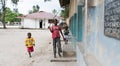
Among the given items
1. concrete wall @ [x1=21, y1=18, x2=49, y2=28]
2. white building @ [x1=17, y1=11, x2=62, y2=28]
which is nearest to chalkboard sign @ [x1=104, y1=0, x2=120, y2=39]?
white building @ [x1=17, y1=11, x2=62, y2=28]

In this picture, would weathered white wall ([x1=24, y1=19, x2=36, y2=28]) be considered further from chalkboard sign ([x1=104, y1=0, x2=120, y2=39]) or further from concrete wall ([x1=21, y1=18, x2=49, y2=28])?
chalkboard sign ([x1=104, y1=0, x2=120, y2=39])

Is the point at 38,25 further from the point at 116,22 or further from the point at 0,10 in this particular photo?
the point at 116,22

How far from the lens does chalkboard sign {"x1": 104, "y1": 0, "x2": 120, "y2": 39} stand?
3.21 metres

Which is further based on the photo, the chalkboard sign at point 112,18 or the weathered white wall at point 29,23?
the weathered white wall at point 29,23

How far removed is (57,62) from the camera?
39.6 feet

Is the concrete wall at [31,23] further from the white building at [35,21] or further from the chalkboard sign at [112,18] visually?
the chalkboard sign at [112,18]

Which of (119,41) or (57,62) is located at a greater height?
(119,41)

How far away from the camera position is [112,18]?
352 centimetres

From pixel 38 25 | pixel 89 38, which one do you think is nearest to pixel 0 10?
pixel 38 25

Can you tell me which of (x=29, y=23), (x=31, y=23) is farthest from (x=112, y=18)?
(x=31, y=23)

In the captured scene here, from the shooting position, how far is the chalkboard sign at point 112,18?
127 inches

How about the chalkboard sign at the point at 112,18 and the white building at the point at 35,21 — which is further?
the white building at the point at 35,21

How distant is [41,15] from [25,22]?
421 centimetres

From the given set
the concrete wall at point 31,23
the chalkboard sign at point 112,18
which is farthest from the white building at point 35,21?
the chalkboard sign at point 112,18
